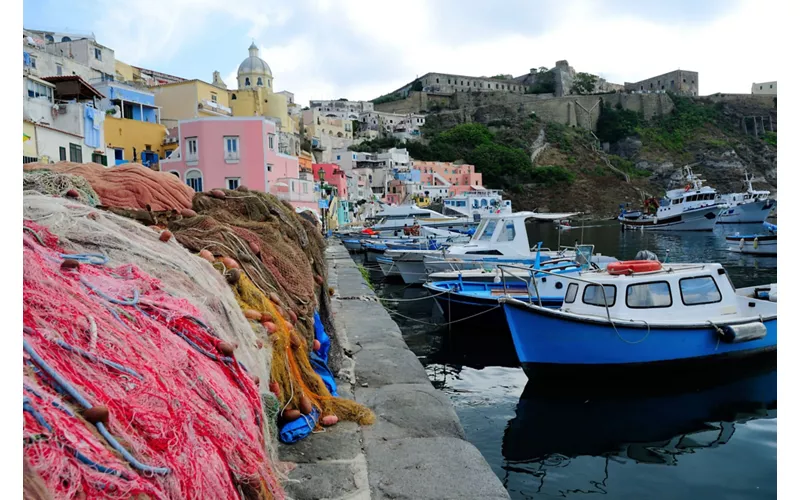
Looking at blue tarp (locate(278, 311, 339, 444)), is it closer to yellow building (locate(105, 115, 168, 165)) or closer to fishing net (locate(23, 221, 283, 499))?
fishing net (locate(23, 221, 283, 499))

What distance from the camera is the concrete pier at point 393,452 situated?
2.77m

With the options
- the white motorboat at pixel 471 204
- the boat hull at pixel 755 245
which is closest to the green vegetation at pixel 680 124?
the white motorboat at pixel 471 204

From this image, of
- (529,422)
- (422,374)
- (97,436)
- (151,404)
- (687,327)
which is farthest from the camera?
(687,327)

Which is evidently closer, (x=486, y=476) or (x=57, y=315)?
(x=57, y=315)

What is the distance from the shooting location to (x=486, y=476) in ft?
9.87

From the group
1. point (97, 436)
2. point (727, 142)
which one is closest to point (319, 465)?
point (97, 436)

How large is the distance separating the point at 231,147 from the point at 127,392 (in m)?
23.8

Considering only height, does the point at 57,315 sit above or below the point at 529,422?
above

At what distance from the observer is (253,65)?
169ft

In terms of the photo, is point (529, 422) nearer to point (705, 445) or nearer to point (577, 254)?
point (705, 445)

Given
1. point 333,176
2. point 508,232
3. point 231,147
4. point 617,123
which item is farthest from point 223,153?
point 617,123

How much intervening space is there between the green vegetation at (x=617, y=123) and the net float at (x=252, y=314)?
8960cm

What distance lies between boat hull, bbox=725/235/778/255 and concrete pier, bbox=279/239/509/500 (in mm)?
23831

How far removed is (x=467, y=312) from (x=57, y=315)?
10221 mm
